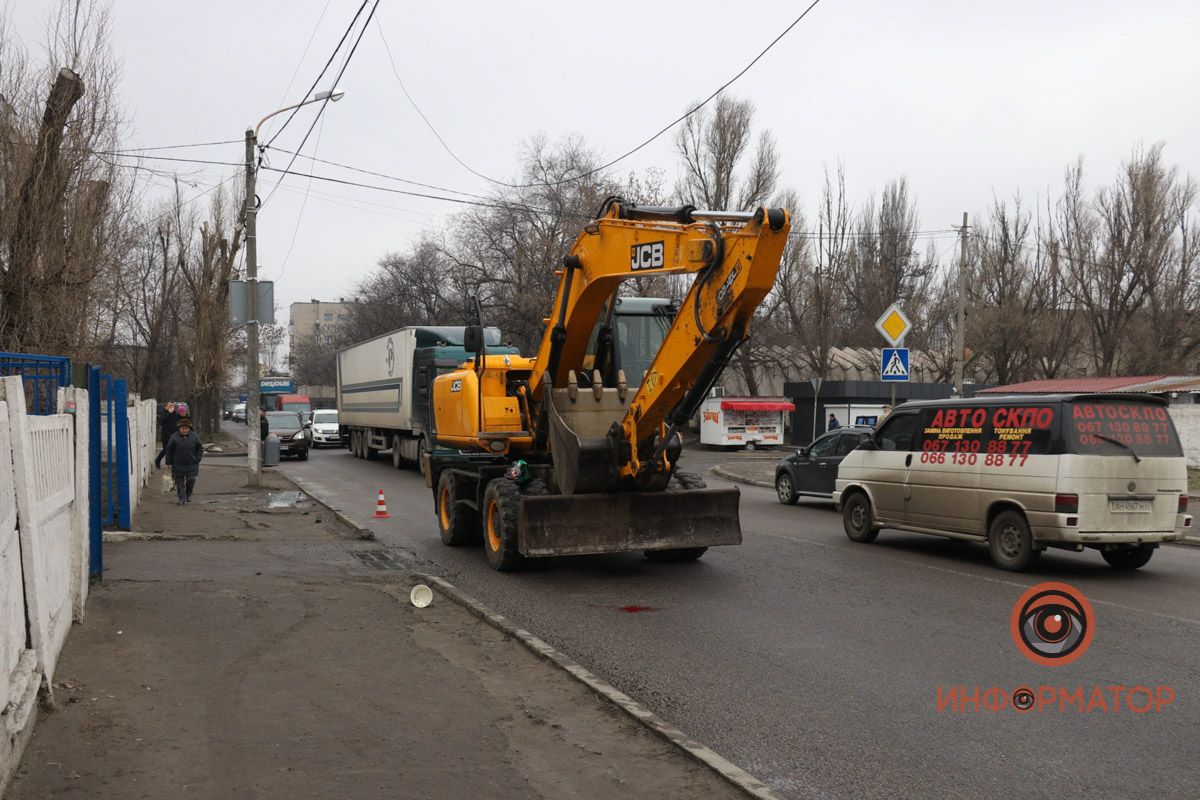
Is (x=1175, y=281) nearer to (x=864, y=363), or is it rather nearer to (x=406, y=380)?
(x=864, y=363)

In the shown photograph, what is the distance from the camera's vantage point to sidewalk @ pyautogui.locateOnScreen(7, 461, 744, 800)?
16.3 feet

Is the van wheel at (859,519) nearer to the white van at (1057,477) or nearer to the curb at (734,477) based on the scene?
the white van at (1057,477)

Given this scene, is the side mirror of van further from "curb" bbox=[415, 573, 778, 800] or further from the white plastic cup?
"curb" bbox=[415, 573, 778, 800]

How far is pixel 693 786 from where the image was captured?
506cm

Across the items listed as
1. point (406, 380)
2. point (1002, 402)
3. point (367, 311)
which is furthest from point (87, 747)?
point (367, 311)

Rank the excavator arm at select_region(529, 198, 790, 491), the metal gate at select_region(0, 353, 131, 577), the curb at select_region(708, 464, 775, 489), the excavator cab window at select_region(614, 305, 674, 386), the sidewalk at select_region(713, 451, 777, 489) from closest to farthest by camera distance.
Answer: the metal gate at select_region(0, 353, 131, 577) < the excavator arm at select_region(529, 198, 790, 491) < the excavator cab window at select_region(614, 305, 674, 386) < the curb at select_region(708, 464, 775, 489) < the sidewalk at select_region(713, 451, 777, 489)

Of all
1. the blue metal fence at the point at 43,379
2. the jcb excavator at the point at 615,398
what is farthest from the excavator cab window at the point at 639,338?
the blue metal fence at the point at 43,379

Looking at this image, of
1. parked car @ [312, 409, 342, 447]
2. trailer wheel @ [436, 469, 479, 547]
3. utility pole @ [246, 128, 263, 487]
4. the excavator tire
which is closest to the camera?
the excavator tire

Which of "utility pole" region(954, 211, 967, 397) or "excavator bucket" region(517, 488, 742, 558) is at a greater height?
"utility pole" region(954, 211, 967, 397)

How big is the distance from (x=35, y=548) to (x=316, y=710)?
1.87 meters

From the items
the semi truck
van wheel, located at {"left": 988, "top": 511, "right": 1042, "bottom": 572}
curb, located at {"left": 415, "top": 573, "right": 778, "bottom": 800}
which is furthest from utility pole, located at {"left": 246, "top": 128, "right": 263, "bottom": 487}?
van wheel, located at {"left": 988, "top": 511, "right": 1042, "bottom": 572}

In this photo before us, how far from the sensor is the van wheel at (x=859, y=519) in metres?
14.4

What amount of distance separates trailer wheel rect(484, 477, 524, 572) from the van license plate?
6353mm

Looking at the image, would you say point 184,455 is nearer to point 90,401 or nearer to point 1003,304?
point 90,401
